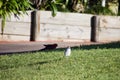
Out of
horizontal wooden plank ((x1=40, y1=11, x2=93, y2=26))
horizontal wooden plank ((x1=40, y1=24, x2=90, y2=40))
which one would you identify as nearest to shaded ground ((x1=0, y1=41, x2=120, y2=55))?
horizontal wooden plank ((x1=40, y1=24, x2=90, y2=40))

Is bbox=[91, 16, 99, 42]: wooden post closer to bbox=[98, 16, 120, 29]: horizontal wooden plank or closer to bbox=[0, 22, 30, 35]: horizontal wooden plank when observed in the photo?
bbox=[98, 16, 120, 29]: horizontal wooden plank

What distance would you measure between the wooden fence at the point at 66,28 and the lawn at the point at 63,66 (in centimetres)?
409

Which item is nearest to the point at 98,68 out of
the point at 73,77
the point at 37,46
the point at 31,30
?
the point at 73,77

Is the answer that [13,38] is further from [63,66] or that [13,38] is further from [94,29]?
[63,66]

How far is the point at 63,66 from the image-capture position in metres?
7.88

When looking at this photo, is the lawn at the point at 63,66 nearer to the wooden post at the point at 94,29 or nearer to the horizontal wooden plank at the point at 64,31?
the horizontal wooden plank at the point at 64,31

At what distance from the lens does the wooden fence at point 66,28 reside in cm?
1360

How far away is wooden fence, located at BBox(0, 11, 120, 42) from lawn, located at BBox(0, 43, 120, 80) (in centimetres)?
409

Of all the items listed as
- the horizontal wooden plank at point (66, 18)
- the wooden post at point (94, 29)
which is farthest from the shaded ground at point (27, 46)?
the wooden post at point (94, 29)

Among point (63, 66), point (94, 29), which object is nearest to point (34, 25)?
point (94, 29)

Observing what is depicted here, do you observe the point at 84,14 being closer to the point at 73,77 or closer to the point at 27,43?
the point at 27,43

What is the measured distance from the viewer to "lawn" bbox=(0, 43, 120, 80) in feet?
23.5

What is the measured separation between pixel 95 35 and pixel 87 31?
0.32 m

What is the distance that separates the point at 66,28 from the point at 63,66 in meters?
6.36
